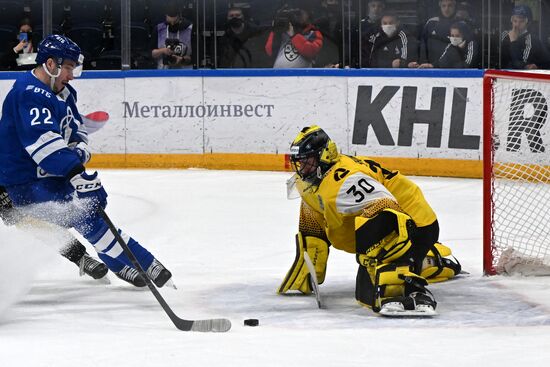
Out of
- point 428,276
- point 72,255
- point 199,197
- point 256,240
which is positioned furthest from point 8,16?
point 428,276

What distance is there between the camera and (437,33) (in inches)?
411

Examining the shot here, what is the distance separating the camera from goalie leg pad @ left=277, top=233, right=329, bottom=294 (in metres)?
5.33

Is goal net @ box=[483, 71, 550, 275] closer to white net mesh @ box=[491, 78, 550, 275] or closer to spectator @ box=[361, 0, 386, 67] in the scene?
white net mesh @ box=[491, 78, 550, 275]

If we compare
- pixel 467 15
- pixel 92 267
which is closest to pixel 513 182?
pixel 92 267

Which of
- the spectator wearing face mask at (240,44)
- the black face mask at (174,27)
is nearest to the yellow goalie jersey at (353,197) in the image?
the spectator wearing face mask at (240,44)

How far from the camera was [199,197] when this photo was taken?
930cm

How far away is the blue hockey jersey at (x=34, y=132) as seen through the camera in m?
5.11

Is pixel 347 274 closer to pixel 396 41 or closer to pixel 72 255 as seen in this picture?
pixel 72 255

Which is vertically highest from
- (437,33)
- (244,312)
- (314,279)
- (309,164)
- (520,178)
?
(437,33)

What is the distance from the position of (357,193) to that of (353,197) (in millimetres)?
24

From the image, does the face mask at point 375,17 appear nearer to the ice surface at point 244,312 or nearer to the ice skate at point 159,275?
the ice surface at point 244,312

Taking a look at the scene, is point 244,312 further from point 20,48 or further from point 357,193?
point 20,48

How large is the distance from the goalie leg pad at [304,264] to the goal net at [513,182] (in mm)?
961

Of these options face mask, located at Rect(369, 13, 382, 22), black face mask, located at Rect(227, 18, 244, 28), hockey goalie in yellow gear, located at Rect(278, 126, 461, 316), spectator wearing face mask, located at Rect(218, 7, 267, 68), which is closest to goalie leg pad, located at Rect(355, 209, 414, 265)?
hockey goalie in yellow gear, located at Rect(278, 126, 461, 316)
